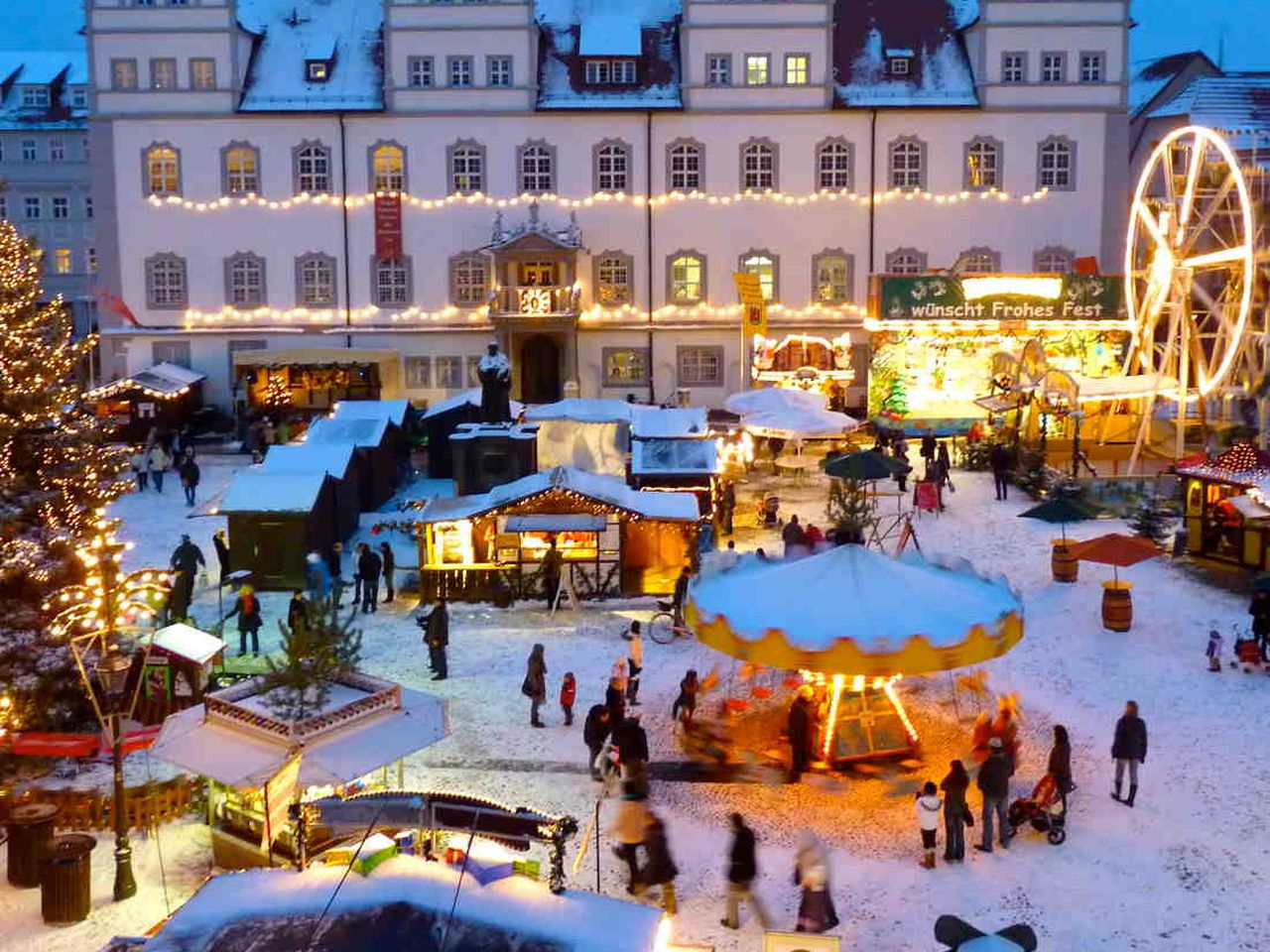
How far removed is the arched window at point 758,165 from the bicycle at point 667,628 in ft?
79.9

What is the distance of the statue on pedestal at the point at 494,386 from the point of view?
97.2 feet

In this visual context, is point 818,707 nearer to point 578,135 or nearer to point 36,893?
point 36,893

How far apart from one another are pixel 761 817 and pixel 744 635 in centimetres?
191

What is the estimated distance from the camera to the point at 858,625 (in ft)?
48.0

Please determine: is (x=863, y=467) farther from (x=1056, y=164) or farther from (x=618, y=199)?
(x=1056, y=164)

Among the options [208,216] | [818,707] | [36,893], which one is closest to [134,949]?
[36,893]

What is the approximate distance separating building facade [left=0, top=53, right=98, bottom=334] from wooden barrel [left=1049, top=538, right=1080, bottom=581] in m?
49.6

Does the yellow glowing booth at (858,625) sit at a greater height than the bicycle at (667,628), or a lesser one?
greater

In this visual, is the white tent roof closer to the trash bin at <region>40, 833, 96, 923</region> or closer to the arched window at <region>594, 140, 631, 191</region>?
the trash bin at <region>40, 833, 96, 923</region>

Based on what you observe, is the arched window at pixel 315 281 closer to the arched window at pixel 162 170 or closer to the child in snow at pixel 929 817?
the arched window at pixel 162 170

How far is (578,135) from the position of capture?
141ft

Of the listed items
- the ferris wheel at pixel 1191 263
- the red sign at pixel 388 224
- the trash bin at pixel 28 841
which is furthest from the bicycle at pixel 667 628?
the red sign at pixel 388 224

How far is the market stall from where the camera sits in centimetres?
1234

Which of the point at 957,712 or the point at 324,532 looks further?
the point at 324,532
